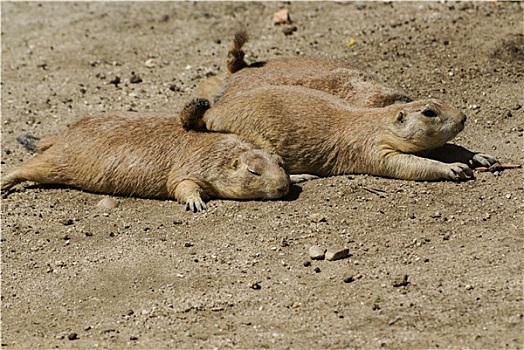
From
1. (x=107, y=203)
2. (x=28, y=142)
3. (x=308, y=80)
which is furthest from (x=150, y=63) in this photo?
(x=107, y=203)

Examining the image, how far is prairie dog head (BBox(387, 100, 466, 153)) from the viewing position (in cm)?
845

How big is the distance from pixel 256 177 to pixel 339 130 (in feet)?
3.29

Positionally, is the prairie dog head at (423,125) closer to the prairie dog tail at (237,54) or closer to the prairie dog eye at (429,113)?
the prairie dog eye at (429,113)

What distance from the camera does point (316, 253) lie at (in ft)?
23.7

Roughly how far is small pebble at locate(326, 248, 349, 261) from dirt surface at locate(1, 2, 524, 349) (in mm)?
46

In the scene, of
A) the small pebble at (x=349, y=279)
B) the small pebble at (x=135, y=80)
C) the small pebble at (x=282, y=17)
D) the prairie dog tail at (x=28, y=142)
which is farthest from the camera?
the small pebble at (x=282, y=17)

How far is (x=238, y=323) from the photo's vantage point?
21.1 feet

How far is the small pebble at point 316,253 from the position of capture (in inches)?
283

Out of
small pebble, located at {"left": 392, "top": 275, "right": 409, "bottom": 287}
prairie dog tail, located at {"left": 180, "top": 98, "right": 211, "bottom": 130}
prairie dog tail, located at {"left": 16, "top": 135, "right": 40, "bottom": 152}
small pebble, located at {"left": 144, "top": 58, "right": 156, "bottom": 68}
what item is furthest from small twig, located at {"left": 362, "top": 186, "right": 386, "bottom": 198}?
small pebble, located at {"left": 144, "top": 58, "right": 156, "bottom": 68}

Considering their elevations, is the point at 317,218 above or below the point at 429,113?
below

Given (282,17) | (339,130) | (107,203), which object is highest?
(282,17)

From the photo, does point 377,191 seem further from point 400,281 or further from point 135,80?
point 135,80

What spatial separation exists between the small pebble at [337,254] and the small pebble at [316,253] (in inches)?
1.9

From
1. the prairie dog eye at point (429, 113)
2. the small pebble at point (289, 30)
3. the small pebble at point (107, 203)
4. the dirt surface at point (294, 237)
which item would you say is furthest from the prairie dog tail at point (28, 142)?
the prairie dog eye at point (429, 113)
